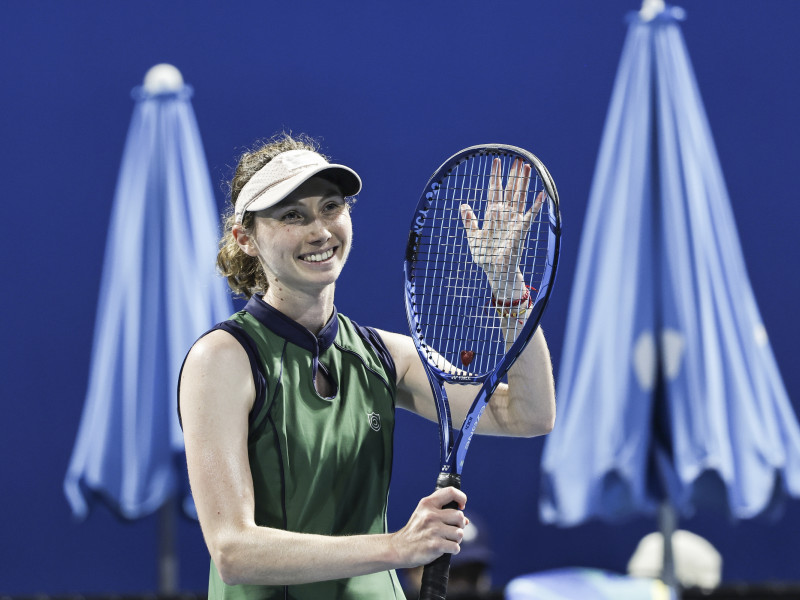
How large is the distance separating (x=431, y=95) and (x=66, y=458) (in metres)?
2.02

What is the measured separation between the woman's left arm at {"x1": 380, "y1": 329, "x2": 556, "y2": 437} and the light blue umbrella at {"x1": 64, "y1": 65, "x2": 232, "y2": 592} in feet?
5.91

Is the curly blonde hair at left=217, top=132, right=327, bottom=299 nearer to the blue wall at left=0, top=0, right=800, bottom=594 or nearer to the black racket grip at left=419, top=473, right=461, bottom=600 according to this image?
the black racket grip at left=419, top=473, right=461, bottom=600

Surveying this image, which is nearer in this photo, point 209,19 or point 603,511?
point 603,511

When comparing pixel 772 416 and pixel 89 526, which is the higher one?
pixel 772 416

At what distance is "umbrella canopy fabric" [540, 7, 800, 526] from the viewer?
3.39 metres

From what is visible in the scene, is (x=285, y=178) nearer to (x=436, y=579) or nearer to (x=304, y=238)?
(x=304, y=238)

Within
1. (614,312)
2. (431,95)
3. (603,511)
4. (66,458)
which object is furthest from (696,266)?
(66,458)

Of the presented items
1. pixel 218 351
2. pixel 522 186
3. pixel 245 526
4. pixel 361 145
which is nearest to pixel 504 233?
pixel 522 186

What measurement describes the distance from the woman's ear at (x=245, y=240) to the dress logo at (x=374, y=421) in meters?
0.35

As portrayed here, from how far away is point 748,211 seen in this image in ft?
13.0

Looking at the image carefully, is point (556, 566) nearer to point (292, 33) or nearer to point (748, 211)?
point (748, 211)

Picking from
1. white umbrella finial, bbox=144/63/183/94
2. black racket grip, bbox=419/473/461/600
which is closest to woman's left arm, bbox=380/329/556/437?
black racket grip, bbox=419/473/461/600

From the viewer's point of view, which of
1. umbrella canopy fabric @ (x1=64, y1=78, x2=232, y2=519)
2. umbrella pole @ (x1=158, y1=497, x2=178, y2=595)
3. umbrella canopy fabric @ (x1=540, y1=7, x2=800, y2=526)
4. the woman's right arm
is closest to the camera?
the woman's right arm

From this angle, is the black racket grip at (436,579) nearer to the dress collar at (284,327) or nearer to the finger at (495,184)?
the dress collar at (284,327)
